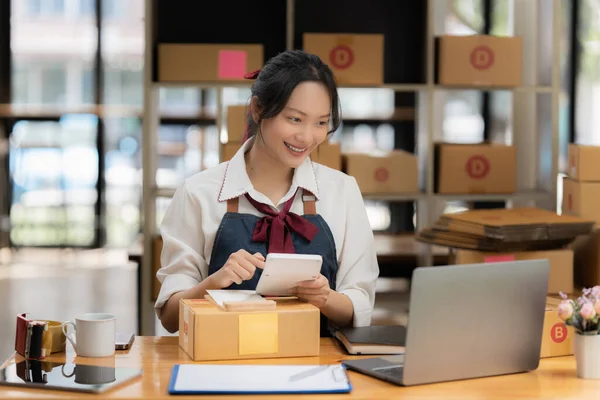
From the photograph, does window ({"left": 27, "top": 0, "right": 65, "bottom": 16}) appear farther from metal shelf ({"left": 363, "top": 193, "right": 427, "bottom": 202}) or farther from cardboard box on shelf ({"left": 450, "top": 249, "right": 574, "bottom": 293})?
cardboard box on shelf ({"left": 450, "top": 249, "right": 574, "bottom": 293})

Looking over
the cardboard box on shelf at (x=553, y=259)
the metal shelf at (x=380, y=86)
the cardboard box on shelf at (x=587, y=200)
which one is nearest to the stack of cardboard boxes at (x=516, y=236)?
the cardboard box on shelf at (x=553, y=259)

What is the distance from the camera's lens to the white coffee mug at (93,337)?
212 centimetres

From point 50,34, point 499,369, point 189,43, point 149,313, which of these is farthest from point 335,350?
point 50,34

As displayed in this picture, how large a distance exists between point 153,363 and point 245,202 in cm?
66

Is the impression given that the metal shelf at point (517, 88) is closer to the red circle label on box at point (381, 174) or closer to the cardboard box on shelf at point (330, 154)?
the red circle label on box at point (381, 174)

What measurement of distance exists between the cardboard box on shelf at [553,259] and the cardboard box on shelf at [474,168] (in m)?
0.72

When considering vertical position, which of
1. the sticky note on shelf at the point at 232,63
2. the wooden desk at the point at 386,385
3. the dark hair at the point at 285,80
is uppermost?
the sticky note on shelf at the point at 232,63

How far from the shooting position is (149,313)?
14.3ft

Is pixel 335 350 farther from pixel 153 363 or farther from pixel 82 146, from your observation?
pixel 82 146

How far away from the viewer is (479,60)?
443 cm

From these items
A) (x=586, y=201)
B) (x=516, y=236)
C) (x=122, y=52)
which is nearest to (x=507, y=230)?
(x=516, y=236)

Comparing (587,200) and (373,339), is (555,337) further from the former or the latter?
(587,200)

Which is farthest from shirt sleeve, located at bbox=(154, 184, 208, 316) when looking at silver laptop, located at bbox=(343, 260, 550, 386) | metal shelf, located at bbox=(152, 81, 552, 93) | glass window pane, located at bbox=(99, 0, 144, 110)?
glass window pane, located at bbox=(99, 0, 144, 110)

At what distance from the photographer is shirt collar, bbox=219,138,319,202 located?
260cm
